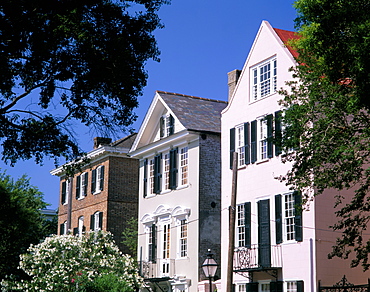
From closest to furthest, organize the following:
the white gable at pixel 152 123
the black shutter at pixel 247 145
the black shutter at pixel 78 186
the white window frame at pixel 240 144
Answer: the black shutter at pixel 247 145 < the white window frame at pixel 240 144 < the white gable at pixel 152 123 < the black shutter at pixel 78 186

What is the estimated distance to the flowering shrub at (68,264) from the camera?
29141 millimetres

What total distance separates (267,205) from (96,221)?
1640 cm

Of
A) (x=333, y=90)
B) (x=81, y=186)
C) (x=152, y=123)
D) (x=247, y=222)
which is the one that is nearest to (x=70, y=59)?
(x=333, y=90)

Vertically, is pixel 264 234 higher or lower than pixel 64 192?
lower

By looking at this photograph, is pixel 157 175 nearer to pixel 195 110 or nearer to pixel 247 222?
pixel 195 110

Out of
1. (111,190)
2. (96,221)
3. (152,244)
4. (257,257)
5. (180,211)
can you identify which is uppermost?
(111,190)

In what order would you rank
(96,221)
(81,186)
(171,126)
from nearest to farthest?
(171,126) < (96,221) < (81,186)

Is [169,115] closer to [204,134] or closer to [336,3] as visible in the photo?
[204,134]

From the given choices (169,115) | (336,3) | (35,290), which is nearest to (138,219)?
(169,115)

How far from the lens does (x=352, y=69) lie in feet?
55.6

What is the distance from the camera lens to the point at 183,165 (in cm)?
3369

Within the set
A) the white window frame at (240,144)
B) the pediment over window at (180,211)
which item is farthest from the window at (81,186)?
the white window frame at (240,144)

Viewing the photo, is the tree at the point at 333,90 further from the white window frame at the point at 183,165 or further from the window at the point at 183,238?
the white window frame at the point at 183,165

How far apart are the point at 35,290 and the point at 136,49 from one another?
62.2 feet
